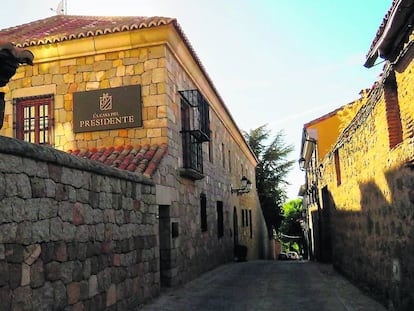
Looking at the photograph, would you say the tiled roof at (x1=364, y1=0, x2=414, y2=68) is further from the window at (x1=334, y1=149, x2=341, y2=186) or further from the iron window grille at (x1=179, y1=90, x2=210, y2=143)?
the iron window grille at (x1=179, y1=90, x2=210, y2=143)

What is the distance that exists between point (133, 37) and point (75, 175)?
4599mm

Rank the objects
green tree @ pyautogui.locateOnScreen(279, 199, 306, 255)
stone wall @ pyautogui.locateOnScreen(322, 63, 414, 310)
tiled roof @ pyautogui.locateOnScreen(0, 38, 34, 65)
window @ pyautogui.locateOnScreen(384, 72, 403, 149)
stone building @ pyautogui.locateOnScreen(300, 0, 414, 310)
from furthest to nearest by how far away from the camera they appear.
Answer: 1. green tree @ pyautogui.locateOnScreen(279, 199, 306, 255)
2. window @ pyautogui.locateOnScreen(384, 72, 403, 149)
3. stone wall @ pyautogui.locateOnScreen(322, 63, 414, 310)
4. stone building @ pyautogui.locateOnScreen(300, 0, 414, 310)
5. tiled roof @ pyautogui.locateOnScreen(0, 38, 34, 65)

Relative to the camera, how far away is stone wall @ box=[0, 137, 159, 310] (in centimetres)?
363

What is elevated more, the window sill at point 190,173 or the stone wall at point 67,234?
the window sill at point 190,173

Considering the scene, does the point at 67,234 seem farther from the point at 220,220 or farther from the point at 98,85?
the point at 220,220

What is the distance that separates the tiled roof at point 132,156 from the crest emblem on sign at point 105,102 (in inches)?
31.9

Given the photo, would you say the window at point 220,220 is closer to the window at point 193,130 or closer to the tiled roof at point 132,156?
the window at point 193,130

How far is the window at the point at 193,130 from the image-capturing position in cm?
938

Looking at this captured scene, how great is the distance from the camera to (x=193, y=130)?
9.39 m

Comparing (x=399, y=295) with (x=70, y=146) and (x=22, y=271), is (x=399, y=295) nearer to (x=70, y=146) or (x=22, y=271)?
(x=22, y=271)

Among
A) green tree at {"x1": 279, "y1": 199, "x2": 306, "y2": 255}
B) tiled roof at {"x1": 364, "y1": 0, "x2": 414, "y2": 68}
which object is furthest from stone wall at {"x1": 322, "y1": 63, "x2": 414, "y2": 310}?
green tree at {"x1": 279, "y1": 199, "x2": 306, "y2": 255}

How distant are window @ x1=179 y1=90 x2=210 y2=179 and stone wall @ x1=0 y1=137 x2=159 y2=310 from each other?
275 cm

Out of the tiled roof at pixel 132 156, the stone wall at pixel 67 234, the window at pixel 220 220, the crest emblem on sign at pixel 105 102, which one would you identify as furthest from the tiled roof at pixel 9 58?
the window at pixel 220 220

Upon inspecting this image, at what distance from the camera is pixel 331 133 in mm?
17453
